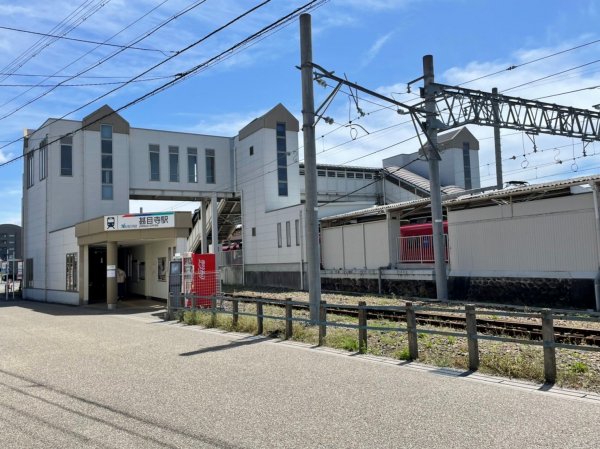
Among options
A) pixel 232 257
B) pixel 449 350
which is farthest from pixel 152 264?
pixel 449 350

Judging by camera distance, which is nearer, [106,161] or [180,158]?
[106,161]

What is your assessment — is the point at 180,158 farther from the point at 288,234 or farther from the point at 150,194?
the point at 288,234

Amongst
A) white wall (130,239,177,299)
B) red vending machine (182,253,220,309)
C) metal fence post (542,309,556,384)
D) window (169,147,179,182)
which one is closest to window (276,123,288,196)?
window (169,147,179,182)

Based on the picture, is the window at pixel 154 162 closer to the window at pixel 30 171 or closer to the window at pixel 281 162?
the window at pixel 281 162

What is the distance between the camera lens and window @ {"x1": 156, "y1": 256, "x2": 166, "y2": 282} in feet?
77.3

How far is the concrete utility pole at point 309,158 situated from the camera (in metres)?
12.5

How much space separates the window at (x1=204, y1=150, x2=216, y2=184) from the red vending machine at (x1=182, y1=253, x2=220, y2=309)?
17.4 meters

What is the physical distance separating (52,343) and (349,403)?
27.0 ft

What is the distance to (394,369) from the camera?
26.2 ft

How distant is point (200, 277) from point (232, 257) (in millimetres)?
19848

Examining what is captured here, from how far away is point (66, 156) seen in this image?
30.2m

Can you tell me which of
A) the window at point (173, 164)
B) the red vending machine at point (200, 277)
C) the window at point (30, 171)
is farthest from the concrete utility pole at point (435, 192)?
the window at point (30, 171)

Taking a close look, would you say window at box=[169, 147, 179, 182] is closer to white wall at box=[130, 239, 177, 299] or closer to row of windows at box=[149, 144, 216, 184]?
row of windows at box=[149, 144, 216, 184]

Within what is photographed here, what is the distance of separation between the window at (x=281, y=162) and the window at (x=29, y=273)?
1660 cm
